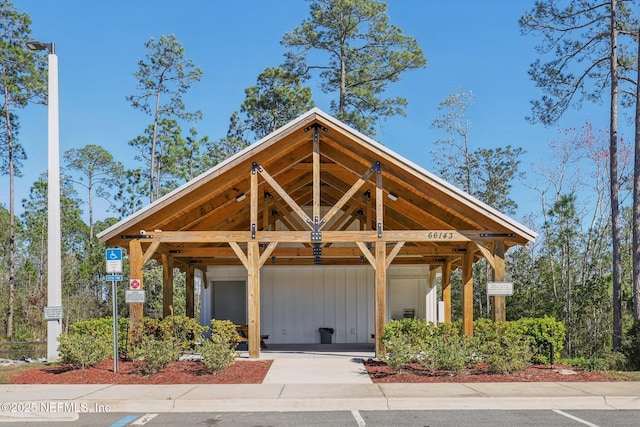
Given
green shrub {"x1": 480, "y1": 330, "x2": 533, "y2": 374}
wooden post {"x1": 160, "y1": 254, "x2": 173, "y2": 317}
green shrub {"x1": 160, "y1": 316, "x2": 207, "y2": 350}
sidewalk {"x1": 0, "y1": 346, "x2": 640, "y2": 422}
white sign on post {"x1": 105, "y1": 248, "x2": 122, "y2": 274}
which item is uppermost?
white sign on post {"x1": 105, "y1": 248, "x2": 122, "y2": 274}

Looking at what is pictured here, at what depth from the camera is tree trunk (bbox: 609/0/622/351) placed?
71.0 feet

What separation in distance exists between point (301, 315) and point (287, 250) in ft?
12.2

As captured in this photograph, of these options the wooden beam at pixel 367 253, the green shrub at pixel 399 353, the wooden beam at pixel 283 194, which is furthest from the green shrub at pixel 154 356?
the wooden beam at pixel 367 253

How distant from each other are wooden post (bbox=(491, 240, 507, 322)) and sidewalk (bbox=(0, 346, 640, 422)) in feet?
11.6

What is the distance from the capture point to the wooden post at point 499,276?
49.2 feet

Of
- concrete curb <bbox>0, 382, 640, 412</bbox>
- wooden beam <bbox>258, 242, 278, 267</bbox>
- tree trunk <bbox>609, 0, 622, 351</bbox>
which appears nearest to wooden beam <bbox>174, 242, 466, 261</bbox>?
wooden beam <bbox>258, 242, 278, 267</bbox>

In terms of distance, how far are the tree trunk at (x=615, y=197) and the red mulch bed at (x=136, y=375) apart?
13694 millimetres

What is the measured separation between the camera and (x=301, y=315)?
21.3 meters

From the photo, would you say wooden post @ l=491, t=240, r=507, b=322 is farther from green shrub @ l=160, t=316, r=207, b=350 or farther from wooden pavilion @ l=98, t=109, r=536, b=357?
green shrub @ l=160, t=316, r=207, b=350

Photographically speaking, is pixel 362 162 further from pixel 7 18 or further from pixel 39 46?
pixel 7 18

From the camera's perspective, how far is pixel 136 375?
41.1ft

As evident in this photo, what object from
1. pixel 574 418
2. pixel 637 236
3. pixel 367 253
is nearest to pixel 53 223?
pixel 367 253

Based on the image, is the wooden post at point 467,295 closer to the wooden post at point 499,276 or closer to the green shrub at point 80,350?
the wooden post at point 499,276

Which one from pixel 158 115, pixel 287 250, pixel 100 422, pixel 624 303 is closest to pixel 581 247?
pixel 624 303
